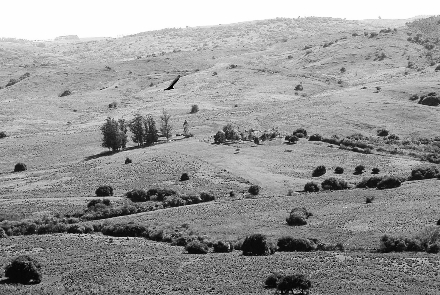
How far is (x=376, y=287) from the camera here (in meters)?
53.6

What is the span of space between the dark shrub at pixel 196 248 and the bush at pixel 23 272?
1586 cm

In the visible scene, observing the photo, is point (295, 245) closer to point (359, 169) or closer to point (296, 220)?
point (296, 220)

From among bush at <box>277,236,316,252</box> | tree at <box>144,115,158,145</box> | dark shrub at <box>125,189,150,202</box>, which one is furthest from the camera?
tree at <box>144,115,158,145</box>

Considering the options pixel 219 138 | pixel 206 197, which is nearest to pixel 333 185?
pixel 206 197

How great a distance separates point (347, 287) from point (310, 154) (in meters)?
60.4

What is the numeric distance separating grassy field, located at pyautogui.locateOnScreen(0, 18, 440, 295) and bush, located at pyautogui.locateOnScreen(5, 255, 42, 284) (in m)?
1.09

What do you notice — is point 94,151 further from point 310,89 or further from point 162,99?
point 310,89

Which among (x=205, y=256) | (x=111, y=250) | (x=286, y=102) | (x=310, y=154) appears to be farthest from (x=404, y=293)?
(x=286, y=102)

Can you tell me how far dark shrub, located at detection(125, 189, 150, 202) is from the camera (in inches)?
3551

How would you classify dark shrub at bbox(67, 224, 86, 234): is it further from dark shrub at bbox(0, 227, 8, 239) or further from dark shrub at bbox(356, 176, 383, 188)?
dark shrub at bbox(356, 176, 383, 188)

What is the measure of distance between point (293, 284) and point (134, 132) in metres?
79.2

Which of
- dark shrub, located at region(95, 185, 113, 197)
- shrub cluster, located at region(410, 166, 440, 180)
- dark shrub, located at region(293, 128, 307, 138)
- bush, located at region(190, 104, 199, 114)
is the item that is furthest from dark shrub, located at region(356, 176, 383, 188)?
bush, located at region(190, 104, 199, 114)

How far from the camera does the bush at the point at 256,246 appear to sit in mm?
65688

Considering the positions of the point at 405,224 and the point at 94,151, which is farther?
the point at 94,151
